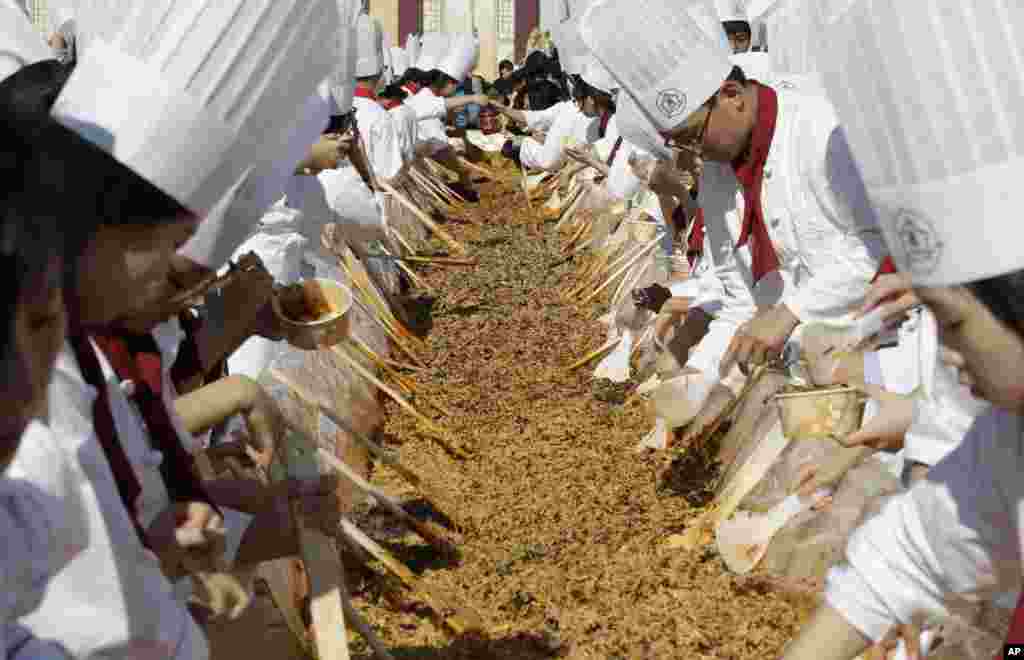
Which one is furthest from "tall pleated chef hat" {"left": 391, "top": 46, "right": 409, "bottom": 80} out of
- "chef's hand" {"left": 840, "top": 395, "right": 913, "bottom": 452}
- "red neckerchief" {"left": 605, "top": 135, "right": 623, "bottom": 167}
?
"chef's hand" {"left": 840, "top": 395, "right": 913, "bottom": 452}

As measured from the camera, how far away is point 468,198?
51.5 feet

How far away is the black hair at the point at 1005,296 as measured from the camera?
4.77ft

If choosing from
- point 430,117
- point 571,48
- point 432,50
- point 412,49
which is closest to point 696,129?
point 571,48

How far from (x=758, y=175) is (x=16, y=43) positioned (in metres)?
2.54

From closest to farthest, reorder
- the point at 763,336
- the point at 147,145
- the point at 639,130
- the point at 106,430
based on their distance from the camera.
Result: the point at 147,145, the point at 106,430, the point at 763,336, the point at 639,130

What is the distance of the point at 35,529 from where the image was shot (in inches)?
65.2

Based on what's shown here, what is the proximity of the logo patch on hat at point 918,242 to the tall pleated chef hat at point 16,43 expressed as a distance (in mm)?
2243

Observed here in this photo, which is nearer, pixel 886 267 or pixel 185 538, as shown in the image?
pixel 185 538

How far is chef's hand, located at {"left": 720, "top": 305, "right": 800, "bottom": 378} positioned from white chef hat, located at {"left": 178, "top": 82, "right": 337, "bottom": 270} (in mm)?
2165

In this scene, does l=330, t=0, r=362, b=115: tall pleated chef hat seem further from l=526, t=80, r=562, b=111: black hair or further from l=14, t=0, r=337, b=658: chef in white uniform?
l=526, t=80, r=562, b=111: black hair

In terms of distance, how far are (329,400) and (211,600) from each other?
3542 millimetres

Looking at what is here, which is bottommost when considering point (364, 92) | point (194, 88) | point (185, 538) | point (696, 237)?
point (364, 92)

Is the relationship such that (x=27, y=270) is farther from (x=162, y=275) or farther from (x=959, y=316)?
(x=959, y=316)

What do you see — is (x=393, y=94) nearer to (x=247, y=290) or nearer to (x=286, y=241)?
(x=286, y=241)
